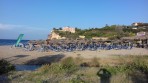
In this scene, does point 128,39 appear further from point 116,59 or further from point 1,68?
point 1,68

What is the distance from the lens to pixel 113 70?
12773 millimetres

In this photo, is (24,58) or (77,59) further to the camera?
(24,58)

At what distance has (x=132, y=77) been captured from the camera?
11.2 m

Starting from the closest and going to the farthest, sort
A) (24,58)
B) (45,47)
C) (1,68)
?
1. (1,68)
2. (24,58)
3. (45,47)

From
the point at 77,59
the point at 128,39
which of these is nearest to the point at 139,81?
the point at 77,59

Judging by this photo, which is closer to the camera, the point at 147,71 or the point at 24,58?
the point at 147,71

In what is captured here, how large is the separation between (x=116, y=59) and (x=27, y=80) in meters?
15.8

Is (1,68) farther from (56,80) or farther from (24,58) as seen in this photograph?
(24,58)

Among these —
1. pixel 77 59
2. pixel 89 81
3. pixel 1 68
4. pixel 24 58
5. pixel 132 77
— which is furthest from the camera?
pixel 24 58

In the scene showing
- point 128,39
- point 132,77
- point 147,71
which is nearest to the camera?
point 132,77

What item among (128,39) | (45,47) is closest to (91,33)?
(128,39)

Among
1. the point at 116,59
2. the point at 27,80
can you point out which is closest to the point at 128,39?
the point at 116,59

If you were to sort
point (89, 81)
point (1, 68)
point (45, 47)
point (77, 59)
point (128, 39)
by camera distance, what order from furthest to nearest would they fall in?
point (128, 39) < point (45, 47) < point (77, 59) < point (1, 68) < point (89, 81)

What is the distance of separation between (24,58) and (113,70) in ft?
50.2
